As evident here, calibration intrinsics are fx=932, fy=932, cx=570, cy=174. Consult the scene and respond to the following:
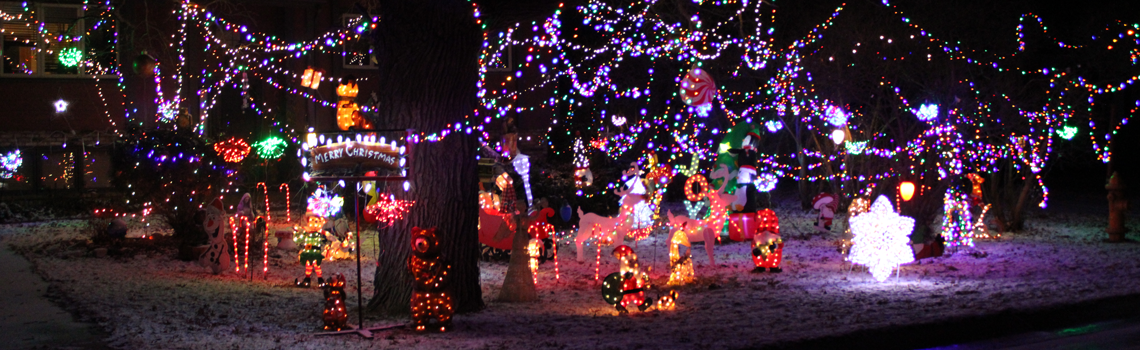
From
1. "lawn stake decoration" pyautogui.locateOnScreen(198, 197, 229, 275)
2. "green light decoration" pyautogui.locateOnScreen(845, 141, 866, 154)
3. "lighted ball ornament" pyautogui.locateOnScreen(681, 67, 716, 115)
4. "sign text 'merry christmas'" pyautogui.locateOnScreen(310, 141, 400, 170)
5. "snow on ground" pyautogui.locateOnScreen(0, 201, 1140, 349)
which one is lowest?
"snow on ground" pyautogui.locateOnScreen(0, 201, 1140, 349)

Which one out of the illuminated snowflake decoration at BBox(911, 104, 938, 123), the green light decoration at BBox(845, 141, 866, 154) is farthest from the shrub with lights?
the green light decoration at BBox(845, 141, 866, 154)

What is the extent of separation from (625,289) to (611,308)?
468 mm

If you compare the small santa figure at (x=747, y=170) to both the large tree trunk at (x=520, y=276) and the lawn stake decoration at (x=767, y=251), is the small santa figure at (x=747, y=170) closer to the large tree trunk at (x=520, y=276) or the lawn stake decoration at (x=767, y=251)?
the lawn stake decoration at (x=767, y=251)

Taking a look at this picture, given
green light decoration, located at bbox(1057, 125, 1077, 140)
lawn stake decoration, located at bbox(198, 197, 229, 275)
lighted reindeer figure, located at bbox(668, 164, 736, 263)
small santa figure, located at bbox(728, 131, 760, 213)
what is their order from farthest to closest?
small santa figure, located at bbox(728, 131, 760, 213)
green light decoration, located at bbox(1057, 125, 1077, 140)
lawn stake decoration, located at bbox(198, 197, 229, 275)
lighted reindeer figure, located at bbox(668, 164, 736, 263)

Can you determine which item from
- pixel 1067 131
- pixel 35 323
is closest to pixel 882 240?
pixel 1067 131

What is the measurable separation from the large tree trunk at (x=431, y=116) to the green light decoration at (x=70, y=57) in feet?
38.8

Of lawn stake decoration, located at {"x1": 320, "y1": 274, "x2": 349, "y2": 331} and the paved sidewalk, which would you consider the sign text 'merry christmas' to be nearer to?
lawn stake decoration, located at {"x1": 320, "y1": 274, "x2": 349, "y2": 331}

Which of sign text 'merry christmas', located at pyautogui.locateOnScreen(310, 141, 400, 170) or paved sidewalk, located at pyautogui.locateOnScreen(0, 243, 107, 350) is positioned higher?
sign text 'merry christmas', located at pyautogui.locateOnScreen(310, 141, 400, 170)

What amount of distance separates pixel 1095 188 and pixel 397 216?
2398cm

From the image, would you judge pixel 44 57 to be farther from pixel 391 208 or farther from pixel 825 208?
pixel 825 208

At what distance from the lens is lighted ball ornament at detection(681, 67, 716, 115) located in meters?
12.3

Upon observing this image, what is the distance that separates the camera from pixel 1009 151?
1412cm

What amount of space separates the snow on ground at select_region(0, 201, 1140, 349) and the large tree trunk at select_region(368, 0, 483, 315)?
Result: 441 millimetres

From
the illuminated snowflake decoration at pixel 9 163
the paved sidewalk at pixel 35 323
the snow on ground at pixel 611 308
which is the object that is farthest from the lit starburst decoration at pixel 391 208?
the illuminated snowflake decoration at pixel 9 163
